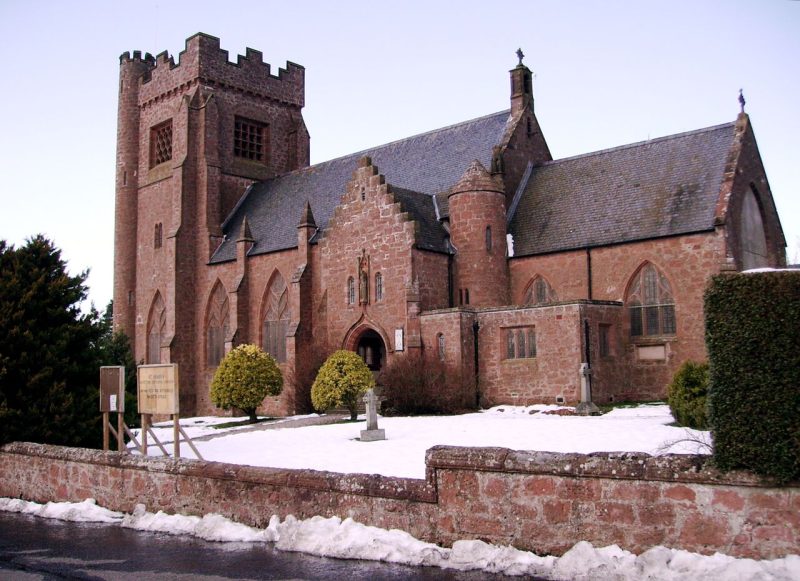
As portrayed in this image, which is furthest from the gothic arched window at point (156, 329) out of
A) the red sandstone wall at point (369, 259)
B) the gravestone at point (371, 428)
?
the gravestone at point (371, 428)

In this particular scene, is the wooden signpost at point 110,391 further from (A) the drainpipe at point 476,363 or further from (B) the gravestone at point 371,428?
(A) the drainpipe at point 476,363

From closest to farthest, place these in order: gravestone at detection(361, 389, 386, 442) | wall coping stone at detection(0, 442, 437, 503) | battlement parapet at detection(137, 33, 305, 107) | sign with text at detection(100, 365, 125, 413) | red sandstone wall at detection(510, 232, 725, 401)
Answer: wall coping stone at detection(0, 442, 437, 503) → sign with text at detection(100, 365, 125, 413) → gravestone at detection(361, 389, 386, 442) → red sandstone wall at detection(510, 232, 725, 401) → battlement parapet at detection(137, 33, 305, 107)

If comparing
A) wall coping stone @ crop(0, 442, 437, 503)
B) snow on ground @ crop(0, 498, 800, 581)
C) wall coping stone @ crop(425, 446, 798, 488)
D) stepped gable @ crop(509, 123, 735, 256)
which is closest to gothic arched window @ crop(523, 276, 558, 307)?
stepped gable @ crop(509, 123, 735, 256)

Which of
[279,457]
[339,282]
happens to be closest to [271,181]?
[339,282]

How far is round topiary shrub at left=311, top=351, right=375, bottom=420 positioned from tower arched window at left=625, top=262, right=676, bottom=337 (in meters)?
9.18

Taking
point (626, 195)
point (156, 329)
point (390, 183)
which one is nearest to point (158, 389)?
point (626, 195)

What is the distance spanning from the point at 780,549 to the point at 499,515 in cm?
275

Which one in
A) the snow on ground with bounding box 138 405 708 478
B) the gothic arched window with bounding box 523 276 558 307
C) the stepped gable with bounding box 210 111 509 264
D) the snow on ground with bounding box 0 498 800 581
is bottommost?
the snow on ground with bounding box 0 498 800 581

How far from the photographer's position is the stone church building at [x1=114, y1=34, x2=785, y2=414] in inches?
1079

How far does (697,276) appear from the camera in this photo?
2673cm

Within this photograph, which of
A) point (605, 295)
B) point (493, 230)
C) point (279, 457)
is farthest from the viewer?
point (493, 230)

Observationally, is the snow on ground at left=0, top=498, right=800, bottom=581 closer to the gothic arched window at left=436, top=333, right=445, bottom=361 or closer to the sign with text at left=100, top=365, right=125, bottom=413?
the sign with text at left=100, top=365, right=125, bottom=413

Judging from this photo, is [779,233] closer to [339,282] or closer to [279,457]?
[339,282]

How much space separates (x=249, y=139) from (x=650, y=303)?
1008 inches
